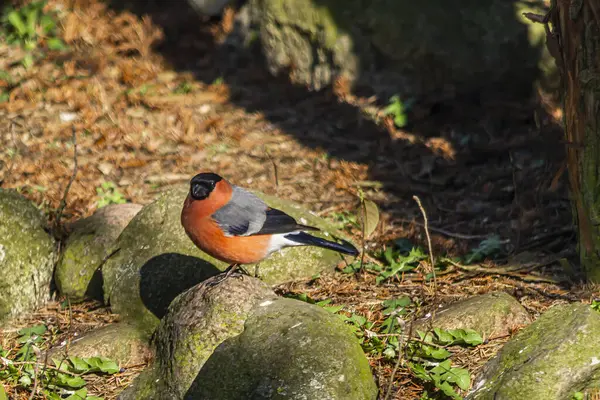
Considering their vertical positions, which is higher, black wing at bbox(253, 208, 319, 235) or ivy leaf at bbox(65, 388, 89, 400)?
black wing at bbox(253, 208, 319, 235)

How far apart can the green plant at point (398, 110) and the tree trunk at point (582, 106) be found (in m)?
3.14

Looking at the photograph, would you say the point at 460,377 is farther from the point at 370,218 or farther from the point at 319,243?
the point at 370,218

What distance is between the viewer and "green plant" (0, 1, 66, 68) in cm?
953

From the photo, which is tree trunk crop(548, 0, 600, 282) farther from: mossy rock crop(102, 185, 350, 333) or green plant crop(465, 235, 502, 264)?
mossy rock crop(102, 185, 350, 333)

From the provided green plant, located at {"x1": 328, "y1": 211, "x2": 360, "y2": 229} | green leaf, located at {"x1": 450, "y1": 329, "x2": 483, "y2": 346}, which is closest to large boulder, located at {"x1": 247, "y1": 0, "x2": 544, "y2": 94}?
green plant, located at {"x1": 328, "y1": 211, "x2": 360, "y2": 229}

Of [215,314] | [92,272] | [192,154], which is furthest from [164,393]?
[192,154]

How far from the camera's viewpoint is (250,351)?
4156mm

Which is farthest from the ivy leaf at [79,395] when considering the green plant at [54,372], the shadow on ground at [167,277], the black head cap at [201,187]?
the black head cap at [201,187]

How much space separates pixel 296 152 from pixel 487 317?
354 centimetres

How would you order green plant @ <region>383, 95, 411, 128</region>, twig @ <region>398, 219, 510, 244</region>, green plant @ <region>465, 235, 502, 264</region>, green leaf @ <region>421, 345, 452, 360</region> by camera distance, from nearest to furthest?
green leaf @ <region>421, 345, 452, 360</region> → green plant @ <region>465, 235, 502, 264</region> → twig @ <region>398, 219, 510, 244</region> → green plant @ <region>383, 95, 411, 128</region>

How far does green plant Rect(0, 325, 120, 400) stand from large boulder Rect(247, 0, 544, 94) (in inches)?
180

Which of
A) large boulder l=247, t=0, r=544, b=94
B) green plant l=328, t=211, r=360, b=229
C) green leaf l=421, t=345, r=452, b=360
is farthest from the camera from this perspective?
large boulder l=247, t=0, r=544, b=94

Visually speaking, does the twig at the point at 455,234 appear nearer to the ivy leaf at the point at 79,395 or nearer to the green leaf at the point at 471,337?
the green leaf at the point at 471,337

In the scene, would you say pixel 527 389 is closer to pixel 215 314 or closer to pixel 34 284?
pixel 215 314
